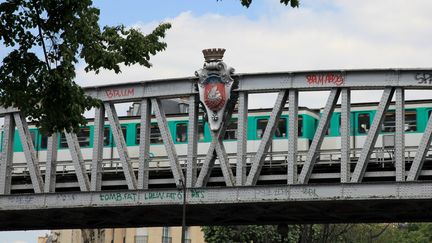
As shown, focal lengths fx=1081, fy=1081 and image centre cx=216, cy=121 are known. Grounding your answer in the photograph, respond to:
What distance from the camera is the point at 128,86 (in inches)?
1762

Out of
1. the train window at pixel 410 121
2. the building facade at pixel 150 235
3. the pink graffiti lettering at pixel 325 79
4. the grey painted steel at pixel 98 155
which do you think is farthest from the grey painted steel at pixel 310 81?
the building facade at pixel 150 235

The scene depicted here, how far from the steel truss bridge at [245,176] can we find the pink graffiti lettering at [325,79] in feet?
0.12

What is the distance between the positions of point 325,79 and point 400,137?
3.59 metres

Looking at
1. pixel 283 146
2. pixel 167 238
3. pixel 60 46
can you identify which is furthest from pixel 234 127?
pixel 167 238

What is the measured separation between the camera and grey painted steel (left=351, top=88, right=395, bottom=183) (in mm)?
39688

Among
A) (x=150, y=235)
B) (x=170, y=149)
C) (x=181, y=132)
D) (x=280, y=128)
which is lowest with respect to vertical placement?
(x=150, y=235)

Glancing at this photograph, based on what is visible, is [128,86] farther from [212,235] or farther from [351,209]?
[212,235]

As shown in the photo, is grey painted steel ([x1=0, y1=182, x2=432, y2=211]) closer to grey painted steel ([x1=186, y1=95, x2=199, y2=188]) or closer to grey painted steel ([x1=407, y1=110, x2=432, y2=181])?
grey painted steel ([x1=407, y1=110, x2=432, y2=181])

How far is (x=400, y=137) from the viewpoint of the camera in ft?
132

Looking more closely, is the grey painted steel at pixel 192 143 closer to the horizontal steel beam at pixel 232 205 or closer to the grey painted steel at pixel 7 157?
the horizontal steel beam at pixel 232 205

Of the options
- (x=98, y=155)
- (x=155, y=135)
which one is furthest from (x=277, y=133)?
(x=98, y=155)

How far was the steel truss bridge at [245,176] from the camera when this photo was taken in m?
40.2

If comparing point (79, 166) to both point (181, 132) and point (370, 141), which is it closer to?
point (181, 132)

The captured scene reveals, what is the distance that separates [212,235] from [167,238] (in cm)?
2548
